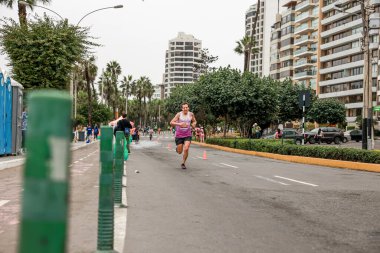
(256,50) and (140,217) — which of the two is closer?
(140,217)

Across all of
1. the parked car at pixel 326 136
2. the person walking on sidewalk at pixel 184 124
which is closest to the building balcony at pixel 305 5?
the parked car at pixel 326 136

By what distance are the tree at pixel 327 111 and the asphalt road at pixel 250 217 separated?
63.4 m

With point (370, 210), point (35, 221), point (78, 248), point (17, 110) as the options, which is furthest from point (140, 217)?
point (17, 110)

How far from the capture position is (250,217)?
6.14 meters

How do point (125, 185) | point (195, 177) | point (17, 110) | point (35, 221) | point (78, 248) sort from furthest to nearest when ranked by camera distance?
point (17, 110) < point (195, 177) < point (125, 185) < point (78, 248) < point (35, 221)

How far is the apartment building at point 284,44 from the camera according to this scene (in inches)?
3880

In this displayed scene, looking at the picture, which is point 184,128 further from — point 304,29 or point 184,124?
point 304,29

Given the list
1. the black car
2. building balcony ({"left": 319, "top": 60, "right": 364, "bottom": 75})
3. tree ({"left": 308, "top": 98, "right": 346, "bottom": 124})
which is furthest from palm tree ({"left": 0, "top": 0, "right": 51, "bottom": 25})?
building balcony ({"left": 319, "top": 60, "right": 364, "bottom": 75})

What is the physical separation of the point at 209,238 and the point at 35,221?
383 centimetres

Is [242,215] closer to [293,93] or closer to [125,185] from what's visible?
[125,185]

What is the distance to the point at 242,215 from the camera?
629 cm

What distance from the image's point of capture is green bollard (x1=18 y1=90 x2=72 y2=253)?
121cm

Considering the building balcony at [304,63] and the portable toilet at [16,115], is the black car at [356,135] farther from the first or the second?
the portable toilet at [16,115]

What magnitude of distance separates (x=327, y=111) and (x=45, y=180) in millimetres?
73641
